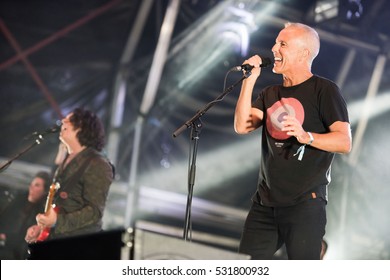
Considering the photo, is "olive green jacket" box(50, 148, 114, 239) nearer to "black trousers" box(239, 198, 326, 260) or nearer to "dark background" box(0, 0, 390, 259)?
"black trousers" box(239, 198, 326, 260)

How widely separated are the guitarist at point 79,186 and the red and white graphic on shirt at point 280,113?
1.42m

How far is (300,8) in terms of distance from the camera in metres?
6.34

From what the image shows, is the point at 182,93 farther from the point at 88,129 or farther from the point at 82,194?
the point at 82,194

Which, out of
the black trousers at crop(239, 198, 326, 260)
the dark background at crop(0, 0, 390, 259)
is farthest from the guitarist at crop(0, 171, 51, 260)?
the black trousers at crop(239, 198, 326, 260)

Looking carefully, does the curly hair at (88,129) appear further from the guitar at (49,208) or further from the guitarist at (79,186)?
the guitar at (49,208)

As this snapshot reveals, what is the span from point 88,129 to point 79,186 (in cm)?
50

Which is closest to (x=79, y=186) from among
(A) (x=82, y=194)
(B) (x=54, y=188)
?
(A) (x=82, y=194)

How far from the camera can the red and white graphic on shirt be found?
330 centimetres

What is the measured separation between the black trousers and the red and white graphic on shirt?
420 mm

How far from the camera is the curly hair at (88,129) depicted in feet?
14.8

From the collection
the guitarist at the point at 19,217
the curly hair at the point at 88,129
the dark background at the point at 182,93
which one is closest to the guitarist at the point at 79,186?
the curly hair at the point at 88,129
